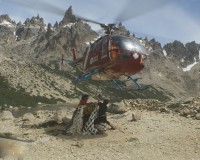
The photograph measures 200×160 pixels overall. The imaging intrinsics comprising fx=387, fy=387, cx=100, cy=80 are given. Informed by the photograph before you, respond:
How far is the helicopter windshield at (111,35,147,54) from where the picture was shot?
2366 cm

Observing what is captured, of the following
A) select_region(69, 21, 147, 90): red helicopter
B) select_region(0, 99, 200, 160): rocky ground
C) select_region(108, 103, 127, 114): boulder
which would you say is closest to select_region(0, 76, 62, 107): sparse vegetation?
select_region(108, 103, 127, 114): boulder

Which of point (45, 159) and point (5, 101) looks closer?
point (45, 159)

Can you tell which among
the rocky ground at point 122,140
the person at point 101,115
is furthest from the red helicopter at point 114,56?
the rocky ground at point 122,140

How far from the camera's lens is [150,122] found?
25062 millimetres

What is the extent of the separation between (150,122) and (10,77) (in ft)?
584

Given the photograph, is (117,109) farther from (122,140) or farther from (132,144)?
(132,144)

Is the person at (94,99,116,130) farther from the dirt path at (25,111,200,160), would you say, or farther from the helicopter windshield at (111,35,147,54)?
the helicopter windshield at (111,35,147,54)

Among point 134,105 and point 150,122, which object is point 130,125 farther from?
point 134,105

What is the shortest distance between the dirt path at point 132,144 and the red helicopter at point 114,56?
3627 millimetres

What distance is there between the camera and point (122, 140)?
21094mm

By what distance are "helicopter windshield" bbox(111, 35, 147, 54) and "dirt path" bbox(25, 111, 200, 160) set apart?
4832 millimetres

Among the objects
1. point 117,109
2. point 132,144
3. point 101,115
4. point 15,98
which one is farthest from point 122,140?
point 15,98

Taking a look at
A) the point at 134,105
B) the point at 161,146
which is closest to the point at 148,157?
the point at 161,146

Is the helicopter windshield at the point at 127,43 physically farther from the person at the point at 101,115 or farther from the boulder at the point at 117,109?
the boulder at the point at 117,109
